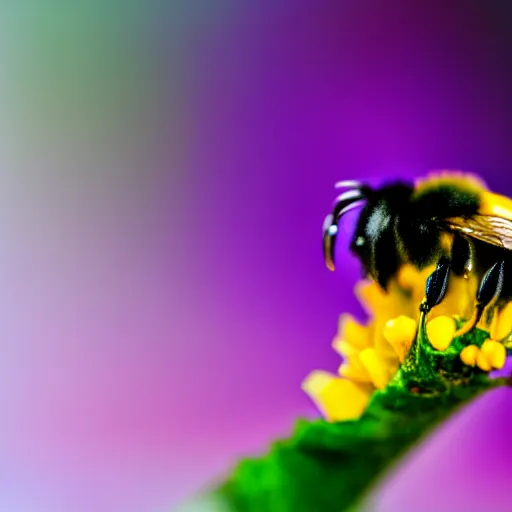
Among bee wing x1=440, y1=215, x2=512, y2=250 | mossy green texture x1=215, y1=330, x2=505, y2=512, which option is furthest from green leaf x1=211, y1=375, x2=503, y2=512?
bee wing x1=440, y1=215, x2=512, y2=250

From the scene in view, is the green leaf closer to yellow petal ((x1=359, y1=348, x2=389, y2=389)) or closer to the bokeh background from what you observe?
yellow petal ((x1=359, y1=348, x2=389, y2=389))

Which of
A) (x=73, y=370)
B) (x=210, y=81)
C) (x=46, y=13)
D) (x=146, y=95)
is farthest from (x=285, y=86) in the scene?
(x=73, y=370)

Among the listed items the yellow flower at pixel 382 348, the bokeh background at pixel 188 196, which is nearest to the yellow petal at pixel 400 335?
the yellow flower at pixel 382 348

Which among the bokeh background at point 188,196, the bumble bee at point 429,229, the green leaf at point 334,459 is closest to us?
the green leaf at point 334,459

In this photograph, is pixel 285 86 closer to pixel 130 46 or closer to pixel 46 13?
pixel 130 46

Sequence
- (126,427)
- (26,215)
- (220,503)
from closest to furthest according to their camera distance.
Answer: (220,503), (126,427), (26,215)

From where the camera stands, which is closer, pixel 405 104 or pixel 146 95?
pixel 405 104

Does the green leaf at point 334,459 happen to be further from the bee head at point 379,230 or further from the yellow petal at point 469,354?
the bee head at point 379,230
